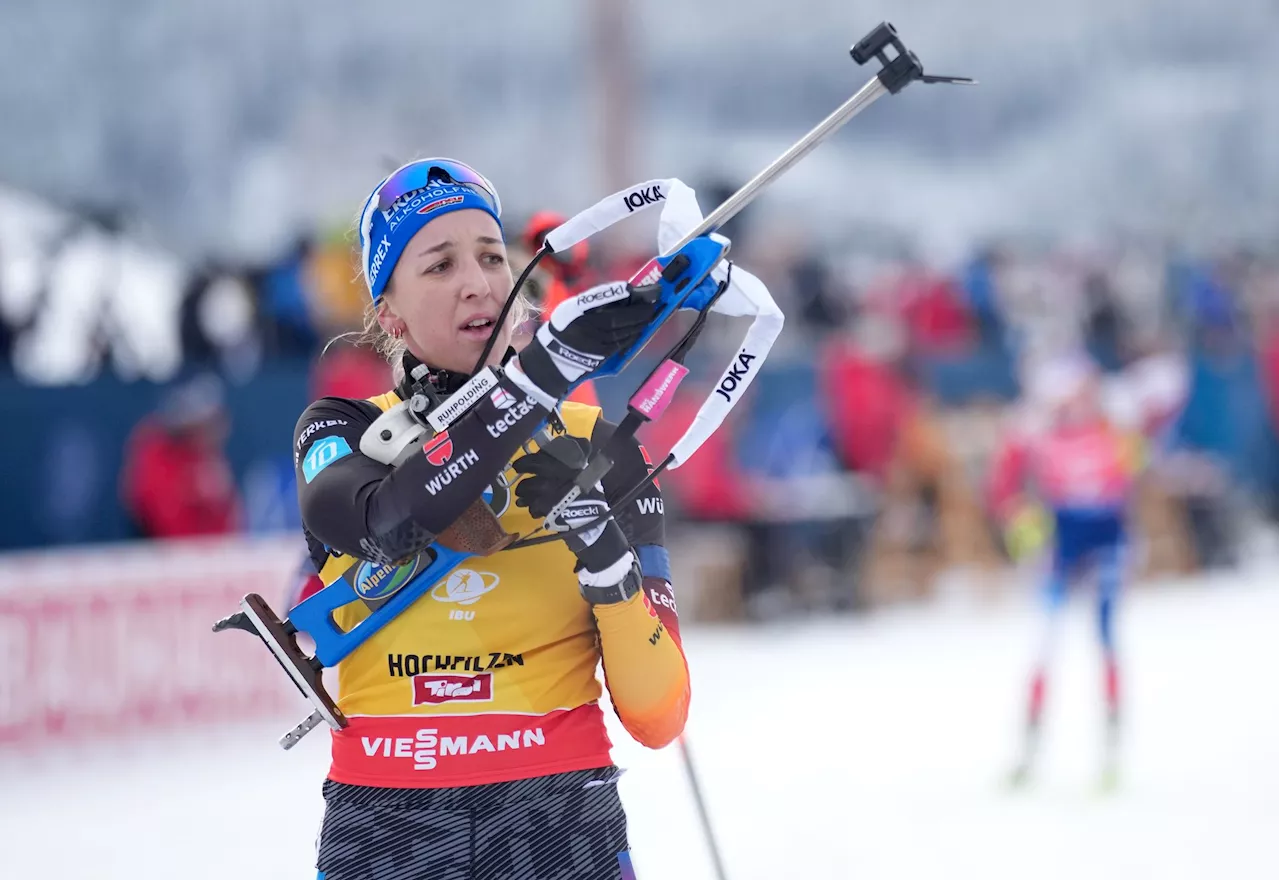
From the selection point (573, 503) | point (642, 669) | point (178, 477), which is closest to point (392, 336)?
point (573, 503)

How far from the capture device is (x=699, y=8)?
17.9 metres

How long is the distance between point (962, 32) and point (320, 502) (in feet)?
63.3

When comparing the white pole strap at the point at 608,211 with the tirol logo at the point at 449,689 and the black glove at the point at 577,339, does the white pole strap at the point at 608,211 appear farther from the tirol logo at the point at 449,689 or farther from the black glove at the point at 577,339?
the tirol logo at the point at 449,689

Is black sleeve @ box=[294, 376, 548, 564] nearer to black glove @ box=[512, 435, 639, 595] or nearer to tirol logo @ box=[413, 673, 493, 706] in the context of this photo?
black glove @ box=[512, 435, 639, 595]

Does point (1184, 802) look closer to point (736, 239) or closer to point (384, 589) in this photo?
point (384, 589)

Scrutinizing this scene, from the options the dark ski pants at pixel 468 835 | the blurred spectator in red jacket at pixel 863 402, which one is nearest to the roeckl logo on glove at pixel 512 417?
the dark ski pants at pixel 468 835

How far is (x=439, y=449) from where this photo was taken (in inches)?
74.1

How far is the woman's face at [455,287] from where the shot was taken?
2109 mm

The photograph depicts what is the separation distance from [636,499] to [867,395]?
1007 centimetres

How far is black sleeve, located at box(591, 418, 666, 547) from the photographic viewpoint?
7.16ft

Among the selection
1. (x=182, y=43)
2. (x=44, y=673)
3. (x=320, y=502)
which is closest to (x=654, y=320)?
(x=320, y=502)

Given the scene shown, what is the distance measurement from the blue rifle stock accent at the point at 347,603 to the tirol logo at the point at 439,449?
18 cm

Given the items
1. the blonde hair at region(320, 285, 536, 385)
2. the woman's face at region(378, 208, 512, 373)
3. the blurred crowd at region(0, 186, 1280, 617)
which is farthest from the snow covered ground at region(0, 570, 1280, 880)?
the woman's face at region(378, 208, 512, 373)

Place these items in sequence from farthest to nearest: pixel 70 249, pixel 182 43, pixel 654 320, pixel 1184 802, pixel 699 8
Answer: pixel 699 8 → pixel 182 43 → pixel 70 249 → pixel 1184 802 → pixel 654 320
